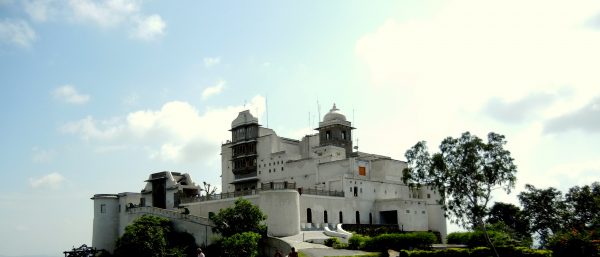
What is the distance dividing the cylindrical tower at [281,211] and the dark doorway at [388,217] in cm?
1633

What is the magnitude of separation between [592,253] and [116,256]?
40.3 metres

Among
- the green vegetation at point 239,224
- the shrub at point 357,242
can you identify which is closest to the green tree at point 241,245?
the green vegetation at point 239,224

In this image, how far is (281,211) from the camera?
187 ft

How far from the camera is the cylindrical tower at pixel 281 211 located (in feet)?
186

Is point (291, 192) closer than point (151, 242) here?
No

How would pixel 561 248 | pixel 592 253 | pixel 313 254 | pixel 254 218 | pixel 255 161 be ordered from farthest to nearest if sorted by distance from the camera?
pixel 255 161 < pixel 254 218 < pixel 313 254 < pixel 561 248 < pixel 592 253

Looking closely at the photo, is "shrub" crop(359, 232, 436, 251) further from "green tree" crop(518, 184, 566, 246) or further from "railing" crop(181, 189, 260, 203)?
"green tree" crop(518, 184, 566, 246)

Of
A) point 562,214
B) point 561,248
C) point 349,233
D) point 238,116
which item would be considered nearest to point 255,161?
point 238,116

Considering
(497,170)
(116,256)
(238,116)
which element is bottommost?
(116,256)

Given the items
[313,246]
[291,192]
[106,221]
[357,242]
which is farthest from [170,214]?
[357,242]

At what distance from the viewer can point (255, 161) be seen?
79875 millimetres

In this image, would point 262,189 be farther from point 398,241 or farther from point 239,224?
point 398,241

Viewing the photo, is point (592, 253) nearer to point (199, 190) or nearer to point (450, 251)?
point (450, 251)

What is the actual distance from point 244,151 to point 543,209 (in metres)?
39.6
